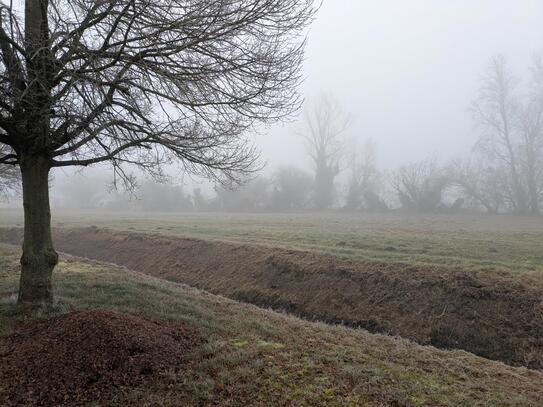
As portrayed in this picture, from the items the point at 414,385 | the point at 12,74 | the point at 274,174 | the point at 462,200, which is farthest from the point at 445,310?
the point at 274,174

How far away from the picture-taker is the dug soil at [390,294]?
886cm

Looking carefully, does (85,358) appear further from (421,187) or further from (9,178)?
(421,187)

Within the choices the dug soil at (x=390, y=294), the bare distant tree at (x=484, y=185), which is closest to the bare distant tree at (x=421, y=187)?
the bare distant tree at (x=484, y=185)

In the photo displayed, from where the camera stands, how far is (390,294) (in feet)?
35.7

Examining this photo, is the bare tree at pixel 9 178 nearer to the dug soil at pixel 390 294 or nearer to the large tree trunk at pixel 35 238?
the dug soil at pixel 390 294

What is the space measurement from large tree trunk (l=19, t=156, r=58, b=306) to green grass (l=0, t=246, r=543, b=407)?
42 centimetres

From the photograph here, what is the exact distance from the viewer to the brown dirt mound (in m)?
4.82

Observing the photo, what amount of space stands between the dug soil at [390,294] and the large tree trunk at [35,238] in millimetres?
6391

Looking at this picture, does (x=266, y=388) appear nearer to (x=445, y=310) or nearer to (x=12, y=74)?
(x=12, y=74)

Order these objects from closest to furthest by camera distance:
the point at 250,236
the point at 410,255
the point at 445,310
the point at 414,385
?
1. the point at 414,385
2. the point at 445,310
3. the point at 410,255
4. the point at 250,236

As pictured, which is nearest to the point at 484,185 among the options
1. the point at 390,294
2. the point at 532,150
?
the point at 532,150

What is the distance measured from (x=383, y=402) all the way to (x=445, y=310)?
5.83 m

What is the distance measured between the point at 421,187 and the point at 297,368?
40976 millimetres

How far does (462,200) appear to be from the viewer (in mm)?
41344
